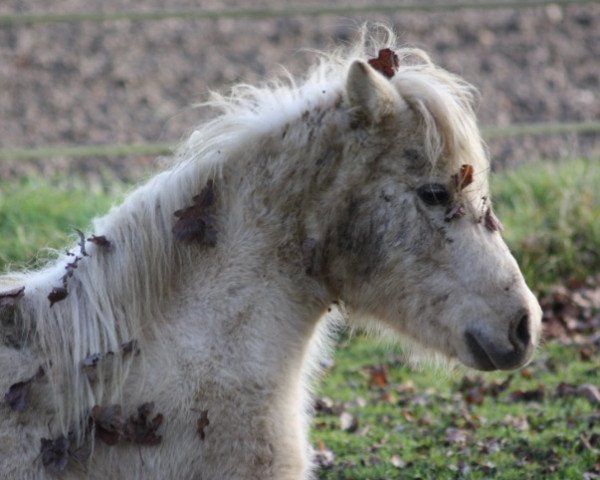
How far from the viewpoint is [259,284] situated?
4312 millimetres

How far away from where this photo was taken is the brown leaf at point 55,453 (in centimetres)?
401

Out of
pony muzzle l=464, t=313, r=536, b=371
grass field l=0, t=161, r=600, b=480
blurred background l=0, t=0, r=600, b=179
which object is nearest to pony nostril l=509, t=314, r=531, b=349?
pony muzzle l=464, t=313, r=536, b=371

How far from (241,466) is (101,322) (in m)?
0.69

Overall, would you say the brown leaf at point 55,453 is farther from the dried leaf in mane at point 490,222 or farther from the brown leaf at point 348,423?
the brown leaf at point 348,423

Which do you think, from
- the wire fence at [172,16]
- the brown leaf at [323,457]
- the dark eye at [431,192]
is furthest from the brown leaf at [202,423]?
the wire fence at [172,16]

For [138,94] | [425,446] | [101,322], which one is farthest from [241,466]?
[138,94]

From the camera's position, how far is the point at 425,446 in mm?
6344

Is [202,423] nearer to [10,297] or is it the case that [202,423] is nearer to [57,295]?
[57,295]

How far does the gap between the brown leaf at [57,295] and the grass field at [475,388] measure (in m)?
0.60

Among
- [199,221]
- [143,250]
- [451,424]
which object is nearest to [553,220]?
[451,424]

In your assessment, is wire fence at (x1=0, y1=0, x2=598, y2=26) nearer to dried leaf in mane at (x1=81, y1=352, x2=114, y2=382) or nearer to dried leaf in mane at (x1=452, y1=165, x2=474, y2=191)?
dried leaf in mane at (x1=452, y1=165, x2=474, y2=191)

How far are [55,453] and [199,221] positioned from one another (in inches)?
36.8

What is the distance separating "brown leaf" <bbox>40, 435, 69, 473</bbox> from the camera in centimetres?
401

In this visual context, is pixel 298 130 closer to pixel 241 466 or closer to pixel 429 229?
pixel 429 229
